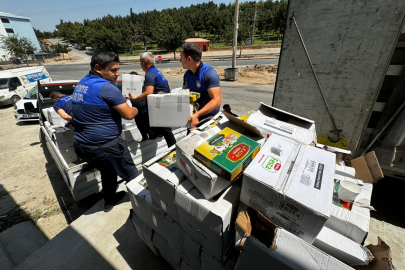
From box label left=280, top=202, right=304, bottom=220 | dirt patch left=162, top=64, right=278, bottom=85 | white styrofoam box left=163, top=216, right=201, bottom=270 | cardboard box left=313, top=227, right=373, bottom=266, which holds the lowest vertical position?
dirt patch left=162, top=64, right=278, bottom=85

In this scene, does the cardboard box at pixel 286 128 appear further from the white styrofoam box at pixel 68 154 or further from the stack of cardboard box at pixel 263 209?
the white styrofoam box at pixel 68 154

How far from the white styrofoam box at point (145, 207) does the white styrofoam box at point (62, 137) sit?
207 cm

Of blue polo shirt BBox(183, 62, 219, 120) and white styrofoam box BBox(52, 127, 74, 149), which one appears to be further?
white styrofoam box BBox(52, 127, 74, 149)

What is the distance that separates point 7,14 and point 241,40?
144ft

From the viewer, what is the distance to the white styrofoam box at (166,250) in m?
1.73

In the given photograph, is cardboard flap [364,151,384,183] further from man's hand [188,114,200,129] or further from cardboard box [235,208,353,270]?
man's hand [188,114,200,129]

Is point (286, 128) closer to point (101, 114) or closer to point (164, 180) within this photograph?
Answer: point (164, 180)

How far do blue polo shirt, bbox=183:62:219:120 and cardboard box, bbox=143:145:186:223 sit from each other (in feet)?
3.69

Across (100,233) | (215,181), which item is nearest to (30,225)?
(100,233)

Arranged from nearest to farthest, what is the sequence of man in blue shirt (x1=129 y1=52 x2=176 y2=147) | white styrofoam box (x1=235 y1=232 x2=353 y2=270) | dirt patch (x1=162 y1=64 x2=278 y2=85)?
white styrofoam box (x1=235 y1=232 x2=353 y2=270), man in blue shirt (x1=129 y1=52 x2=176 y2=147), dirt patch (x1=162 y1=64 x2=278 y2=85)

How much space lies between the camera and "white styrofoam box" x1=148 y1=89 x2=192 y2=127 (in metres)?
2.31

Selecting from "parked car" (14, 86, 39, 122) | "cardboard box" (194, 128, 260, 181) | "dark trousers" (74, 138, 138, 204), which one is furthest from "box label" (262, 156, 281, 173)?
"parked car" (14, 86, 39, 122)

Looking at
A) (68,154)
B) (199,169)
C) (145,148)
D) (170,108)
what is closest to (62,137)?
(68,154)

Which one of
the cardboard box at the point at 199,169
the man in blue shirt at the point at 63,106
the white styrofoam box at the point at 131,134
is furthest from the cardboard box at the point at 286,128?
the man in blue shirt at the point at 63,106
